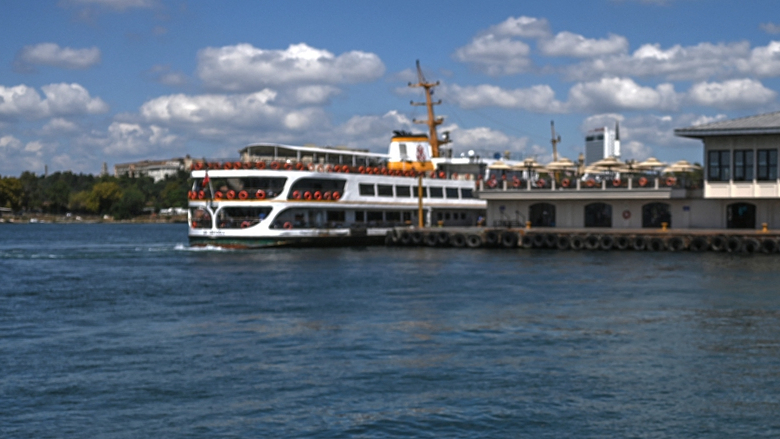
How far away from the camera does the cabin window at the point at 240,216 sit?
2084 inches

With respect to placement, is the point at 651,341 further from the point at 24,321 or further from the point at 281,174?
the point at 281,174

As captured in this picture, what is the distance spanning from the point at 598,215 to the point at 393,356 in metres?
41.0

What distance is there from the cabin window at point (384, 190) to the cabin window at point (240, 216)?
1022cm

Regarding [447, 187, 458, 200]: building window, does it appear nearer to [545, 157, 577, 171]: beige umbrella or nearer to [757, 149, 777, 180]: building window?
[545, 157, 577, 171]: beige umbrella

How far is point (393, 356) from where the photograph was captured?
797 inches

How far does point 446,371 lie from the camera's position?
1870 centimetres

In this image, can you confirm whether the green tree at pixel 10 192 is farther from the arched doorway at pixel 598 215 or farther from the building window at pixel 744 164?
the building window at pixel 744 164

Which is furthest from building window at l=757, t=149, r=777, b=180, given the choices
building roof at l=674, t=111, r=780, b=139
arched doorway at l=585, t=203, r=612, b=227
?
arched doorway at l=585, t=203, r=612, b=227

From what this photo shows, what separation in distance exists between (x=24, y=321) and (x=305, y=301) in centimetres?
838

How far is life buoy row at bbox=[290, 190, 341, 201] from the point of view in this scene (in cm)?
5447

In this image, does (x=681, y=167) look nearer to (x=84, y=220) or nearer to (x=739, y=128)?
(x=739, y=128)

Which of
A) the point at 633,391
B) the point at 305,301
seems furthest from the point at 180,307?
the point at 633,391

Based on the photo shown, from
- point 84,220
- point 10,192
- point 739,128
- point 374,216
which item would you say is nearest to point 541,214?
point 374,216

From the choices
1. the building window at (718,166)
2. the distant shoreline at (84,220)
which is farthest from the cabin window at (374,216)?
the distant shoreline at (84,220)
